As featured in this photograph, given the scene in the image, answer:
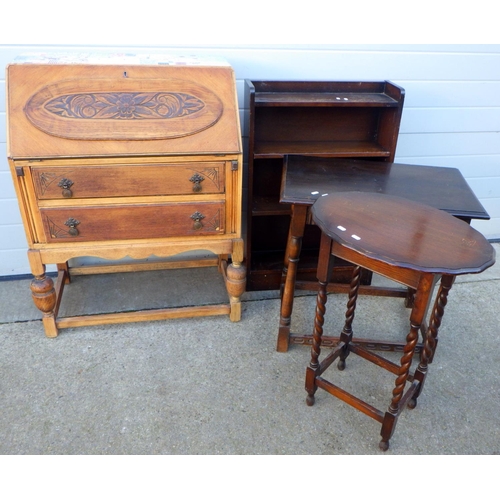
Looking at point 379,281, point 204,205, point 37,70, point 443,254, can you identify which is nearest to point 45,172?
point 37,70

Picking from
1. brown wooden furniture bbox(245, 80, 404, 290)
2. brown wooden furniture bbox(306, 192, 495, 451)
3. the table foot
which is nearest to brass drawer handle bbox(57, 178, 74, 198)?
brown wooden furniture bbox(245, 80, 404, 290)

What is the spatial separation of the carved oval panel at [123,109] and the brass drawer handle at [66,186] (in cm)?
19

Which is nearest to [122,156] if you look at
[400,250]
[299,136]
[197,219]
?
[197,219]

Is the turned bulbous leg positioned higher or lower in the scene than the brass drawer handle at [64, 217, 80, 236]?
lower

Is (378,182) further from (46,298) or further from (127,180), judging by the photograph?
(46,298)

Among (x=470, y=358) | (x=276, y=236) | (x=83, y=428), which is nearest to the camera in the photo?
(x=83, y=428)

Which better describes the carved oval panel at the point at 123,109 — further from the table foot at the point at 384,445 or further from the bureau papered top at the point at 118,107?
the table foot at the point at 384,445

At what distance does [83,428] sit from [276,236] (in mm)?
1623

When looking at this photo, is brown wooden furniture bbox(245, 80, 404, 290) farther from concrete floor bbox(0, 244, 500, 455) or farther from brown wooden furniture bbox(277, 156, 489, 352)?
concrete floor bbox(0, 244, 500, 455)

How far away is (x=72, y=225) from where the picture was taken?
213cm

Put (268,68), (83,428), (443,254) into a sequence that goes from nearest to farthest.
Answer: (443,254), (83,428), (268,68)

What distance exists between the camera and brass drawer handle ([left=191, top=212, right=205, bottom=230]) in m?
2.22

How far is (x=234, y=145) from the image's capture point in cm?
211

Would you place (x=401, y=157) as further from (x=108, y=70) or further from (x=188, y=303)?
(x=108, y=70)
